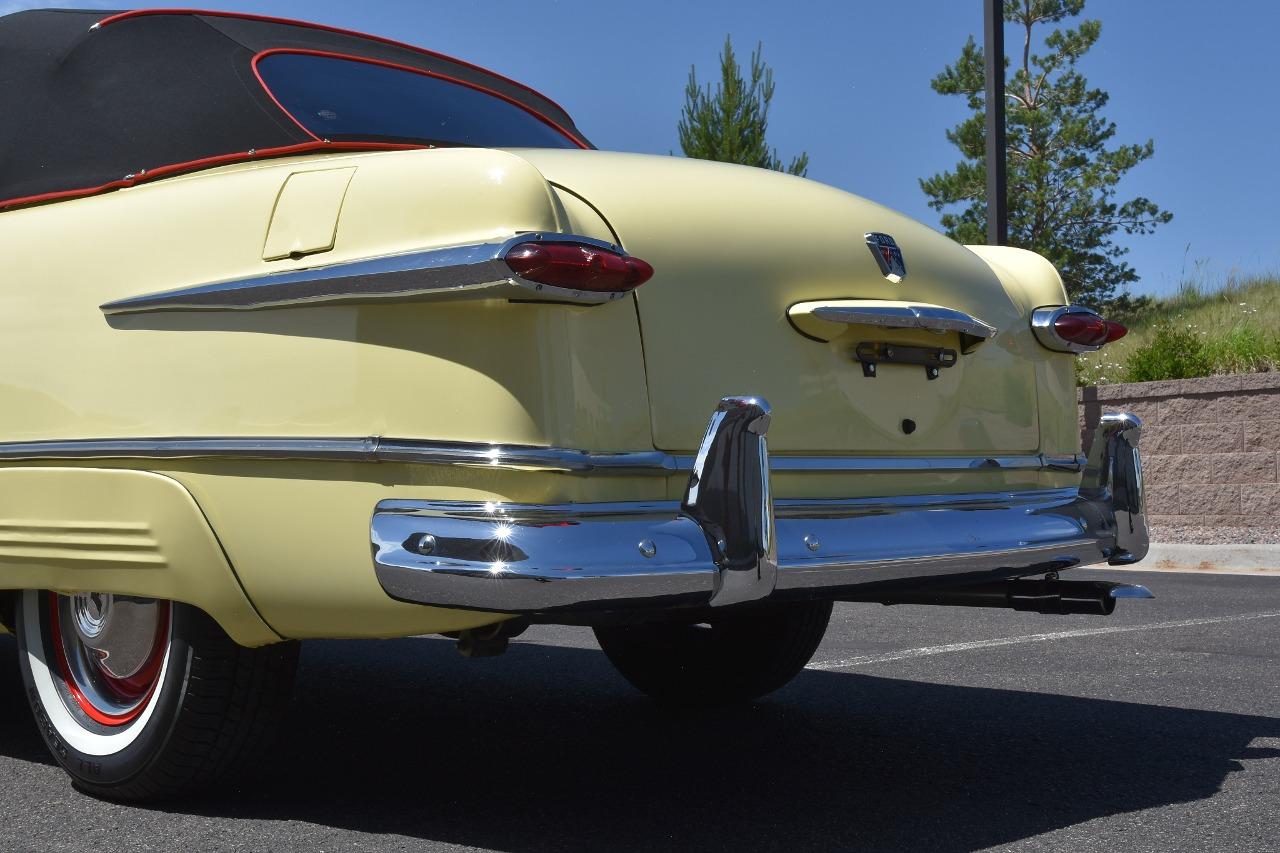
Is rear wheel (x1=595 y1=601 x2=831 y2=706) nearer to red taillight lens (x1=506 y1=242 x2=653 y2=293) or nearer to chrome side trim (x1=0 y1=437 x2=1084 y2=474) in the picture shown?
chrome side trim (x1=0 y1=437 x2=1084 y2=474)

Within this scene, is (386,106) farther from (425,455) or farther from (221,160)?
(425,455)

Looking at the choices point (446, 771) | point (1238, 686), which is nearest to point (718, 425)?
point (446, 771)

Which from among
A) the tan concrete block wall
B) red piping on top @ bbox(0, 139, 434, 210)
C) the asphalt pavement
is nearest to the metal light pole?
the tan concrete block wall

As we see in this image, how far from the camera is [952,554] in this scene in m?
3.12

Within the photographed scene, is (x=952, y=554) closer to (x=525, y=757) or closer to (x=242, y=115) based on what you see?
(x=525, y=757)

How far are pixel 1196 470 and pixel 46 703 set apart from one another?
415 inches

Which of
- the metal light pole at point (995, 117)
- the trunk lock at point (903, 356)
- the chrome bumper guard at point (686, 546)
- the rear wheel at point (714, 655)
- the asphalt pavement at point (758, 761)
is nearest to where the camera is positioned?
the chrome bumper guard at point (686, 546)

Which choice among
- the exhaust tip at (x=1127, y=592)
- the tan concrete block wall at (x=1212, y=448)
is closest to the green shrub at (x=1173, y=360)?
the tan concrete block wall at (x=1212, y=448)

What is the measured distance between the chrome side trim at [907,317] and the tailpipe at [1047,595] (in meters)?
0.62

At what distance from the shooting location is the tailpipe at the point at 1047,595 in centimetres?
345

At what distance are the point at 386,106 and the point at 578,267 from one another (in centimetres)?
122

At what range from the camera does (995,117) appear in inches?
457

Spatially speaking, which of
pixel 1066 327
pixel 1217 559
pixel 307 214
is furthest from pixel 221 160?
pixel 1217 559

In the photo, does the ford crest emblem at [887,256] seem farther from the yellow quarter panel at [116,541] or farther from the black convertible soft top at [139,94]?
the yellow quarter panel at [116,541]
